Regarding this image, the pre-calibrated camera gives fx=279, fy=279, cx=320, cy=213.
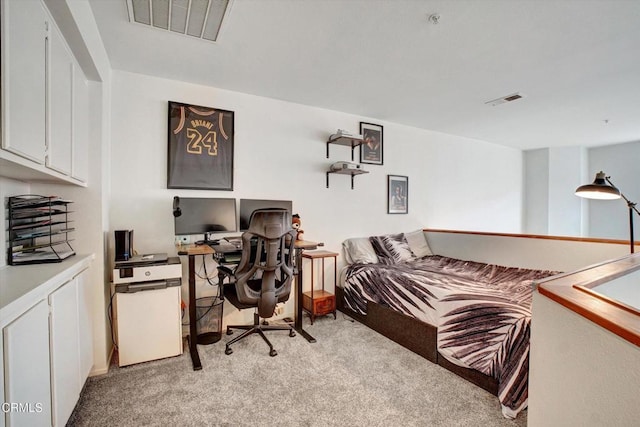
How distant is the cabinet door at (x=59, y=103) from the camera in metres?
1.49

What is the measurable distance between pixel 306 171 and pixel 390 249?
1.50 meters

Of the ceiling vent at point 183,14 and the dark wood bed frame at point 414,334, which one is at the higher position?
the ceiling vent at point 183,14

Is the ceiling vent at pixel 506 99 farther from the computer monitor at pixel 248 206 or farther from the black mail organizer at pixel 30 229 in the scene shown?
the black mail organizer at pixel 30 229

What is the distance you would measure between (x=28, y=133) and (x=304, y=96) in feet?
8.02

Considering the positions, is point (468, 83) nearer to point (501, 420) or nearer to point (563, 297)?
point (563, 297)

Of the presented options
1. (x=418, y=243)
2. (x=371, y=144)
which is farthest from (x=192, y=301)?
(x=418, y=243)

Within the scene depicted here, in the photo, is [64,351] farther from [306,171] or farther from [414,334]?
[306,171]

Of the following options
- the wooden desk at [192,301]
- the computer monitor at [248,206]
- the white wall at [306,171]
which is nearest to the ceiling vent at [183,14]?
the white wall at [306,171]

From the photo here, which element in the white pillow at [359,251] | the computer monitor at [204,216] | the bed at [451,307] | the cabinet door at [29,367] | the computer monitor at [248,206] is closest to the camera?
the cabinet door at [29,367]

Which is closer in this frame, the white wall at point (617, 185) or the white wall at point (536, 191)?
the white wall at point (617, 185)

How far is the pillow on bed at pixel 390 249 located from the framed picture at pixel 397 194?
19.3 inches

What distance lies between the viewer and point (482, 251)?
3477mm

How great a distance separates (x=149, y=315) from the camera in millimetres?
2221

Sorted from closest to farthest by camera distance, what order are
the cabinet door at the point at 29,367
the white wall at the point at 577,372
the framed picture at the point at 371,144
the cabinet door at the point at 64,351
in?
1. the white wall at the point at 577,372
2. the cabinet door at the point at 29,367
3. the cabinet door at the point at 64,351
4. the framed picture at the point at 371,144
